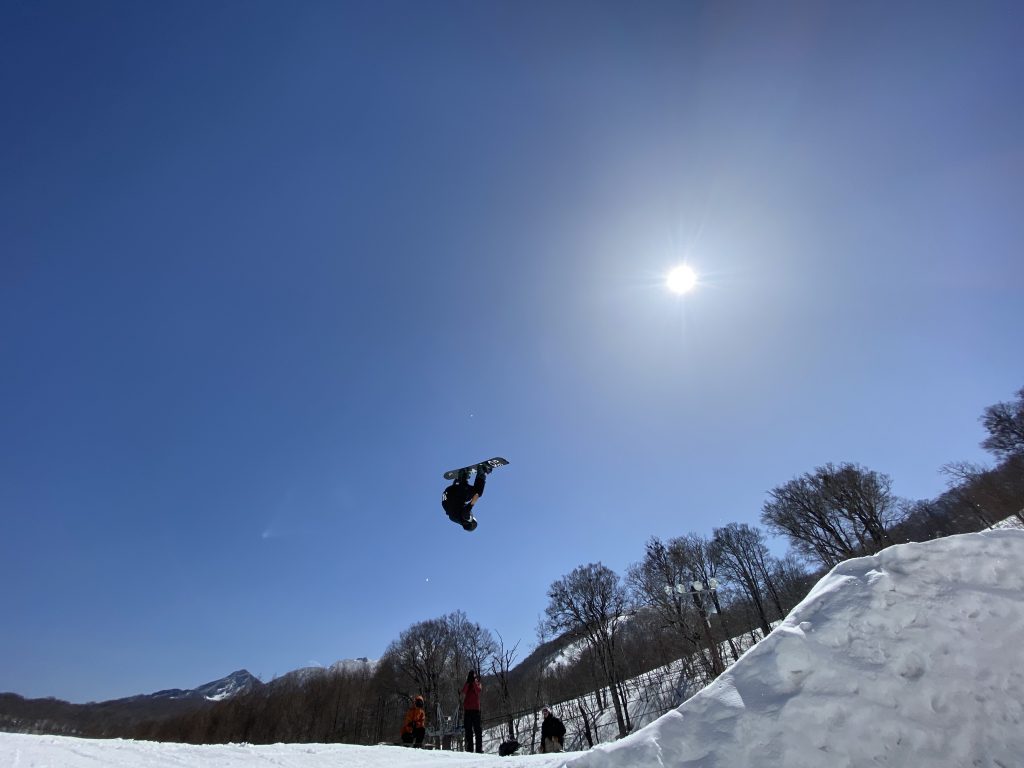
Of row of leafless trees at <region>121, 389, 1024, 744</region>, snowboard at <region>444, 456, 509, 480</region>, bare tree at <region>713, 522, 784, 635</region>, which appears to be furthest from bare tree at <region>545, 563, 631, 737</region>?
snowboard at <region>444, 456, 509, 480</region>

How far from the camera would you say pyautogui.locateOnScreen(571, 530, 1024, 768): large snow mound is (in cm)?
286

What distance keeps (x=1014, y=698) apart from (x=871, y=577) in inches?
47.6

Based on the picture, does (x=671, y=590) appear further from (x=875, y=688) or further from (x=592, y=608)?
(x=875, y=688)

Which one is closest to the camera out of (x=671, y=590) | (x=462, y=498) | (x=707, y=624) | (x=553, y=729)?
(x=462, y=498)

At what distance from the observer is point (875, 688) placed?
3188mm

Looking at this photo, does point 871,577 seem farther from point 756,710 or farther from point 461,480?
point 461,480

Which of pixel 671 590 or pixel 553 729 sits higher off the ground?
pixel 671 590

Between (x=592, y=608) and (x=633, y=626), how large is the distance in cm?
714

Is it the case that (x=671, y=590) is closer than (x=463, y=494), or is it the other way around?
(x=463, y=494)

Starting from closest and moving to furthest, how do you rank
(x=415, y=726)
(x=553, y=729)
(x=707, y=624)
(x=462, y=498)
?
1. (x=462, y=498)
2. (x=415, y=726)
3. (x=553, y=729)
4. (x=707, y=624)

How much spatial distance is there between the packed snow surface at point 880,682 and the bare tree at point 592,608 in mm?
37355

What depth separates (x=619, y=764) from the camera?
120 inches

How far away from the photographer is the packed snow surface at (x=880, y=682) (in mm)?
2871

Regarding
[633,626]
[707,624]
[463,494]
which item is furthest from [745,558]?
[463,494]
